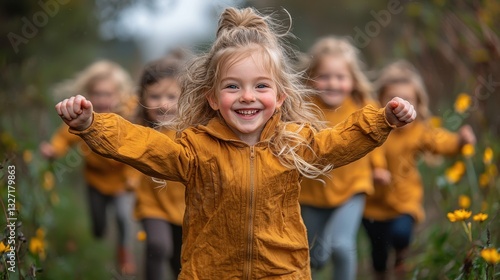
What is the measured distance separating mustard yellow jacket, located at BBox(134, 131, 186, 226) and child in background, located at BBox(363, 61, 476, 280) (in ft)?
4.40

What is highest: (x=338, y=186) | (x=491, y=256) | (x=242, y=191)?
(x=338, y=186)

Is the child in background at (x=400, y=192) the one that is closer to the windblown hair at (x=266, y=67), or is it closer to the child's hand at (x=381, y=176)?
the child's hand at (x=381, y=176)

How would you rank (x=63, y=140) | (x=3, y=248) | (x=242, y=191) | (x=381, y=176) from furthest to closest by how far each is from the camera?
(x=63, y=140), (x=381, y=176), (x=3, y=248), (x=242, y=191)

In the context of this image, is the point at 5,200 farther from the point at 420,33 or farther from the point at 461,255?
the point at 420,33

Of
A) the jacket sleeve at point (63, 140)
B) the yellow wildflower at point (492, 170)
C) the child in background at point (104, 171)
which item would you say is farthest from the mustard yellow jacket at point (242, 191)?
the jacket sleeve at point (63, 140)

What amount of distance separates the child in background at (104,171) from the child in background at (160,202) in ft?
3.86

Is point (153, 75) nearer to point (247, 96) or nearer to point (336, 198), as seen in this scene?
point (336, 198)

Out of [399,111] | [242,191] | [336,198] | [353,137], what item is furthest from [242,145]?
[336,198]

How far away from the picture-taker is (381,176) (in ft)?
17.9

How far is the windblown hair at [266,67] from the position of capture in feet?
10.6

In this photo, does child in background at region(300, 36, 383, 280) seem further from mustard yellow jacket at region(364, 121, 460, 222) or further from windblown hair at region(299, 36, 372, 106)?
mustard yellow jacket at region(364, 121, 460, 222)

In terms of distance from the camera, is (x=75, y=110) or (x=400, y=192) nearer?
(x=75, y=110)

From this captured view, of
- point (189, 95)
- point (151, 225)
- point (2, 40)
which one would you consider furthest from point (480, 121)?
point (2, 40)

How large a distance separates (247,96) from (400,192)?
2.84 meters
